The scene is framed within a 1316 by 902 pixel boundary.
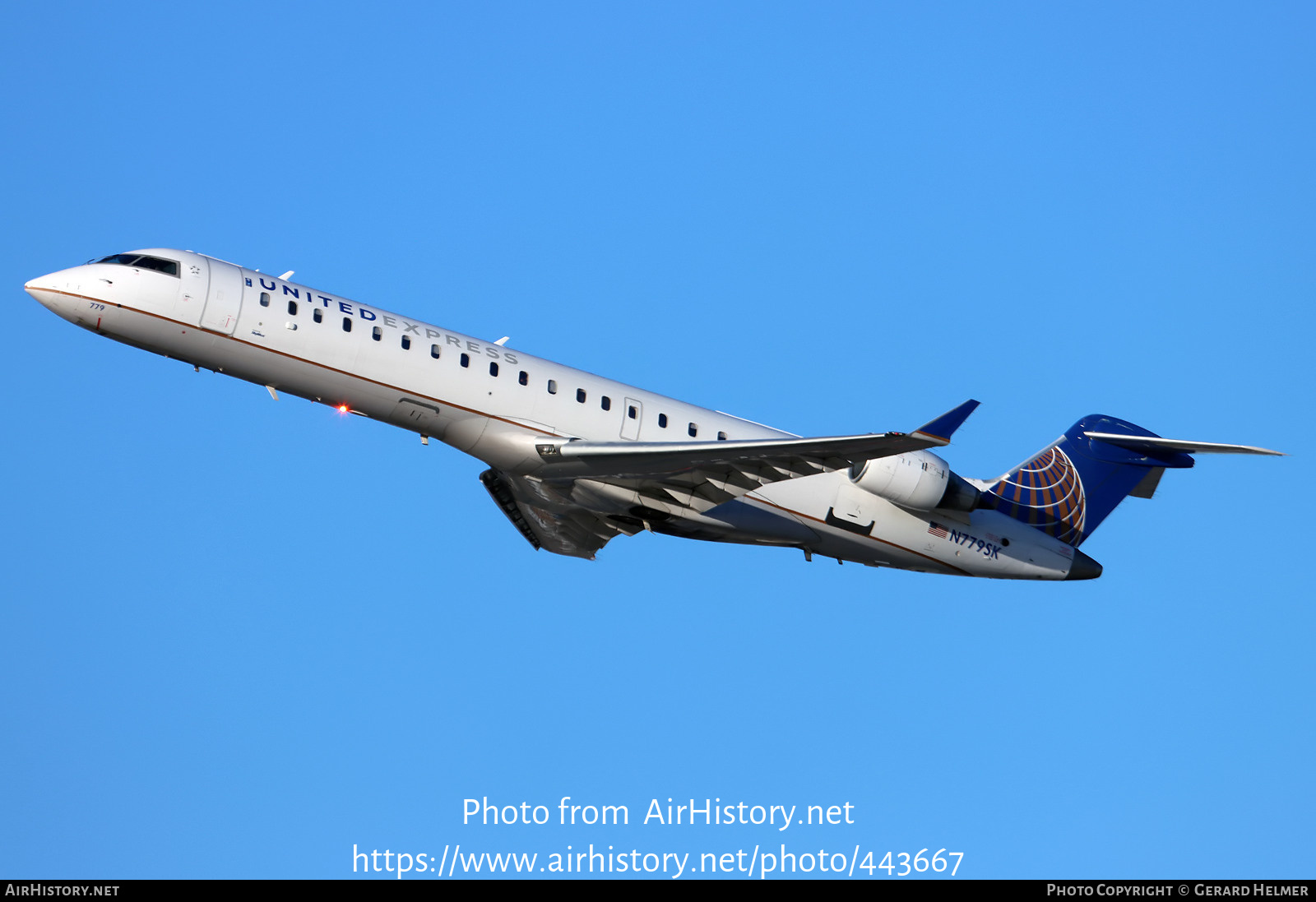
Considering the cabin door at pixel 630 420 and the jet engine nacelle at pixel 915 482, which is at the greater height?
the cabin door at pixel 630 420

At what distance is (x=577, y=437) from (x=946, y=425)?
235 inches

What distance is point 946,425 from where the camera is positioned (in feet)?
70.1

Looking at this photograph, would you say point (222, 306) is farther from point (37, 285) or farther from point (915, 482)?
point (915, 482)

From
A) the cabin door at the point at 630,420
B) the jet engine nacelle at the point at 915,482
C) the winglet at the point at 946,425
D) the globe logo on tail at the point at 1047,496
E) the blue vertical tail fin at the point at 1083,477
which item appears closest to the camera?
the winglet at the point at 946,425

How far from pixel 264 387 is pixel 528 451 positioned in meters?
4.07

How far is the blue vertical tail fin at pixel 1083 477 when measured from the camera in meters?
28.4

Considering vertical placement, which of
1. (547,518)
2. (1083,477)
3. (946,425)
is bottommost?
(946,425)

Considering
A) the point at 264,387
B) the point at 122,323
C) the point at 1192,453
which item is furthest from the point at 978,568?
the point at 122,323

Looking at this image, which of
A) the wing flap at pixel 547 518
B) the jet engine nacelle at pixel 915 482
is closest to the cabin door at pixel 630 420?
the wing flap at pixel 547 518

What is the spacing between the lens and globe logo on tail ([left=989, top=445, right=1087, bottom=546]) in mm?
28250

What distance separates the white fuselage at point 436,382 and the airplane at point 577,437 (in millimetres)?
25

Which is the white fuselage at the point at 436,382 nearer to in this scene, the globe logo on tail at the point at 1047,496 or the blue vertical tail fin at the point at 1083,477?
the globe logo on tail at the point at 1047,496

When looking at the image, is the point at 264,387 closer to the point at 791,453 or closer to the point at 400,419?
the point at 400,419

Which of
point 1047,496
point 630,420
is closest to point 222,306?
point 630,420
